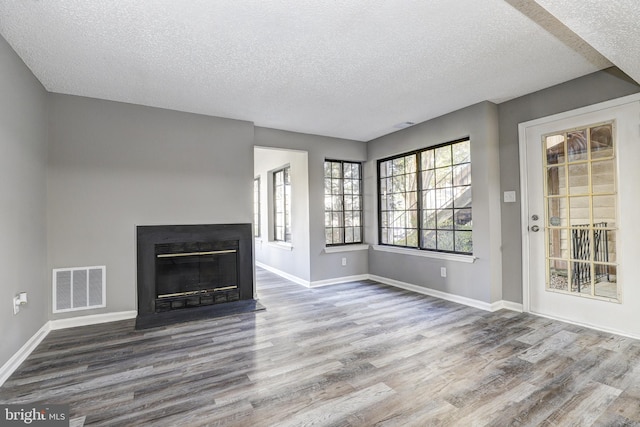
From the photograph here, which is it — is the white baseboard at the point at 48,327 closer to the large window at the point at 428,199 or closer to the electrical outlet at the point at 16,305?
the electrical outlet at the point at 16,305

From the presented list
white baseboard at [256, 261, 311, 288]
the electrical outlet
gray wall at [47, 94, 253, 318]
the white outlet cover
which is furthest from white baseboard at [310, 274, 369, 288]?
the electrical outlet

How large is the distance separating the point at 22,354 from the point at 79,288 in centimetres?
91

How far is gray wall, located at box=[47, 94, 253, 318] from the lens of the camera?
336 centimetres

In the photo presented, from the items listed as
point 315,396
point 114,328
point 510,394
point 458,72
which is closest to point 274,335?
point 315,396

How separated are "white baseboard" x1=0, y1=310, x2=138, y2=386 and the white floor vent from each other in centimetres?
12

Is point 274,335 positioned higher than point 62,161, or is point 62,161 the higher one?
point 62,161

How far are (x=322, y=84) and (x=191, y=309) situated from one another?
3047 millimetres

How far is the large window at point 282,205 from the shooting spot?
616cm

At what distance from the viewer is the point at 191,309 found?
3873mm

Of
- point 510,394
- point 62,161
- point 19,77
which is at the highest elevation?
point 19,77

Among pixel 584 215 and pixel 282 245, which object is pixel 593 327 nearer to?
pixel 584 215

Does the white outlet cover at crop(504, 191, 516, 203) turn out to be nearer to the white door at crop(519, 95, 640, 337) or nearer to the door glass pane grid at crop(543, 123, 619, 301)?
the white door at crop(519, 95, 640, 337)

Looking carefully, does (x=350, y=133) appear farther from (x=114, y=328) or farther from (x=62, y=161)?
(x=114, y=328)

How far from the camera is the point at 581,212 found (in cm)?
318
